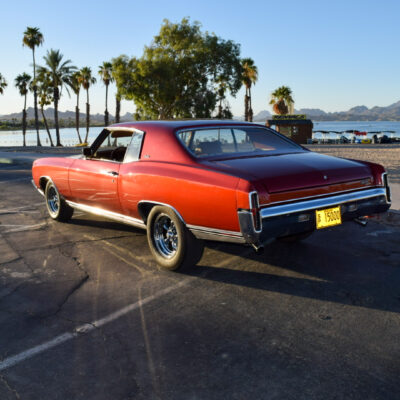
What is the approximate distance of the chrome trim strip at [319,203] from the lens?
160 inches

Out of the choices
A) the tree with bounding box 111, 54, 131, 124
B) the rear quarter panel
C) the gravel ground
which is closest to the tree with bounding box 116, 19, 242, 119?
the tree with bounding box 111, 54, 131, 124

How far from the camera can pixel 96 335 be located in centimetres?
351

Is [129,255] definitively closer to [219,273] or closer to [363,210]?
[219,273]

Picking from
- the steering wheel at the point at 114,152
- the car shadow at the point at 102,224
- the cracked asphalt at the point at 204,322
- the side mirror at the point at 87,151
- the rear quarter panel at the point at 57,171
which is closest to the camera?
the cracked asphalt at the point at 204,322

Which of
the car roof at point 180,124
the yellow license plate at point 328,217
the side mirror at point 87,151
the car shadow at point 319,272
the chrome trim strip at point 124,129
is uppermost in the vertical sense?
the car roof at point 180,124

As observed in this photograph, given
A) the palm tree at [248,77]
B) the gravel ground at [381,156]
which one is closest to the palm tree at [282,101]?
the palm tree at [248,77]

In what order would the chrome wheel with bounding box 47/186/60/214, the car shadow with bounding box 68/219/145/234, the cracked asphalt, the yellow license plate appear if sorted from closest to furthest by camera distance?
the cracked asphalt → the yellow license plate → the car shadow with bounding box 68/219/145/234 → the chrome wheel with bounding box 47/186/60/214

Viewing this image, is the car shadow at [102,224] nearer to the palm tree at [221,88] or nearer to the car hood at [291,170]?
the car hood at [291,170]

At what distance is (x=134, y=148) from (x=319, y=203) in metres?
2.28

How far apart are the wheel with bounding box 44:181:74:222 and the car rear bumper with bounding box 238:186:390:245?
4.10 metres

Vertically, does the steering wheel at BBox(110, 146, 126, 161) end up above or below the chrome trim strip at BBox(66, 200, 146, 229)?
above

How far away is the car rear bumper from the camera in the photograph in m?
3.99

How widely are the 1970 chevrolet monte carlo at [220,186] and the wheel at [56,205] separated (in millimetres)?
1262

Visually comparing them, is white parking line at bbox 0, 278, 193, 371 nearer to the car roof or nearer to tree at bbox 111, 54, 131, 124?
the car roof
